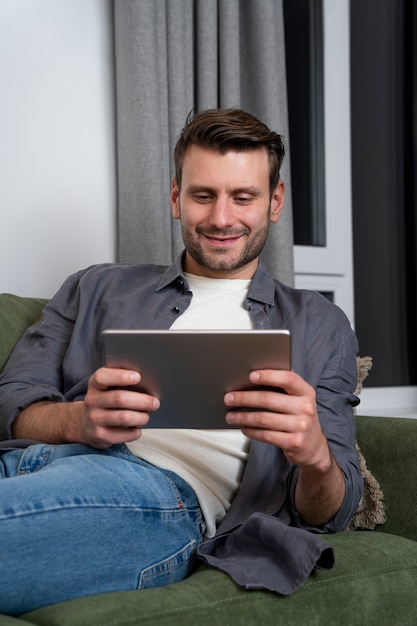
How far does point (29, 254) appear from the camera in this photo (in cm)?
217

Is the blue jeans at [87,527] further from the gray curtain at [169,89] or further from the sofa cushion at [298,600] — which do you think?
the gray curtain at [169,89]

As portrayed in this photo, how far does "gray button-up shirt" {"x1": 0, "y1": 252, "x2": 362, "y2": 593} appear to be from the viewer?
1.46m

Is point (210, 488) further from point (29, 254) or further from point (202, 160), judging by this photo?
point (29, 254)

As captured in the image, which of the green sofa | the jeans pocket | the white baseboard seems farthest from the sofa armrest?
the white baseboard

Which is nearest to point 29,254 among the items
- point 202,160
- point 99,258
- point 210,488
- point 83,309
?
point 99,258

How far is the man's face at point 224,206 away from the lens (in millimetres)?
1693

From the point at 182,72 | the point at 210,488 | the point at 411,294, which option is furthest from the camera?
the point at 411,294

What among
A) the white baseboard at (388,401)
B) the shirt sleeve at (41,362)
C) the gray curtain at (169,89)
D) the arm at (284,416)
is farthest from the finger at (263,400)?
the white baseboard at (388,401)

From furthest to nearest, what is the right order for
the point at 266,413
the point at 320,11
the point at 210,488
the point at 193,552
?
the point at 320,11, the point at 210,488, the point at 193,552, the point at 266,413

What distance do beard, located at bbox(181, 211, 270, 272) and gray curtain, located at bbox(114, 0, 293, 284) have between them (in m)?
0.51

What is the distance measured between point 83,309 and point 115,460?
42 centimetres

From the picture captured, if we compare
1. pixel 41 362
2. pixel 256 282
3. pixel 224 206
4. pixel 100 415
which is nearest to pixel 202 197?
pixel 224 206

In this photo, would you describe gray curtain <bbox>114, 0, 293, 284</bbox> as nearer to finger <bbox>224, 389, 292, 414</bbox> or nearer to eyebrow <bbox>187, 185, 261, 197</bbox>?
eyebrow <bbox>187, 185, 261, 197</bbox>

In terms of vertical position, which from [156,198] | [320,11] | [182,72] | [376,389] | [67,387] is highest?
[320,11]
